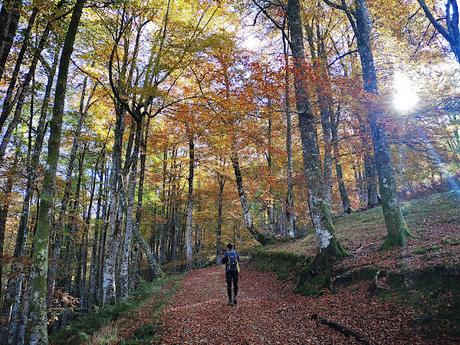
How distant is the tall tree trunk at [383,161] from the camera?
8336mm

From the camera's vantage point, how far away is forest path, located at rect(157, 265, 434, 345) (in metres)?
5.15

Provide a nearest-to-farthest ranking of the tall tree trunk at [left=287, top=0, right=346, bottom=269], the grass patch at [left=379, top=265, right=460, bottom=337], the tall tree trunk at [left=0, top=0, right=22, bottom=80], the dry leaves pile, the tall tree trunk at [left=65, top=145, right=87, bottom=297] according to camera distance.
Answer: the grass patch at [left=379, top=265, right=460, bottom=337] < the dry leaves pile < the tall tree trunk at [left=0, top=0, right=22, bottom=80] < the tall tree trunk at [left=287, top=0, right=346, bottom=269] < the tall tree trunk at [left=65, top=145, right=87, bottom=297]

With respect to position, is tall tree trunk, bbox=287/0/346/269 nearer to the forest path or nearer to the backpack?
the forest path

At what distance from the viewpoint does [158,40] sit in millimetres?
12875

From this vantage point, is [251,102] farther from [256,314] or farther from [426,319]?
[426,319]

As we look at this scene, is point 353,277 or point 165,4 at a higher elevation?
point 165,4

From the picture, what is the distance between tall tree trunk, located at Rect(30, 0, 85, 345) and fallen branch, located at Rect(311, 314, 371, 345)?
626cm

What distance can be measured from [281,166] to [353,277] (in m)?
17.0

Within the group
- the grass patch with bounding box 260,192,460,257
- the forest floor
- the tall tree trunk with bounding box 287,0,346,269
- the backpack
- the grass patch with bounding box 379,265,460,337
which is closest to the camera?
the grass patch with bounding box 379,265,460,337

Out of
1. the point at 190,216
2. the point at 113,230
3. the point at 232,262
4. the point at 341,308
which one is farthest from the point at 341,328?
the point at 190,216

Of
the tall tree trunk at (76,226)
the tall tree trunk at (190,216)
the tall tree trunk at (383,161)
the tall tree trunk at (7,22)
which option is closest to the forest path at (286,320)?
the tall tree trunk at (383,161)

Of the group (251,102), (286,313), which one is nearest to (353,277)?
(286,313)

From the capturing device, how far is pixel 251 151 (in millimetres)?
21188

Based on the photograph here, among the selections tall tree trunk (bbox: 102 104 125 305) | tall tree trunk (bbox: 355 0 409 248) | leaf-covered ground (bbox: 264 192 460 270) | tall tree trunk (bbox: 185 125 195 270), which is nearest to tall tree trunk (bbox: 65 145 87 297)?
tall tree trunk (bbox: 102 104 125 305)
